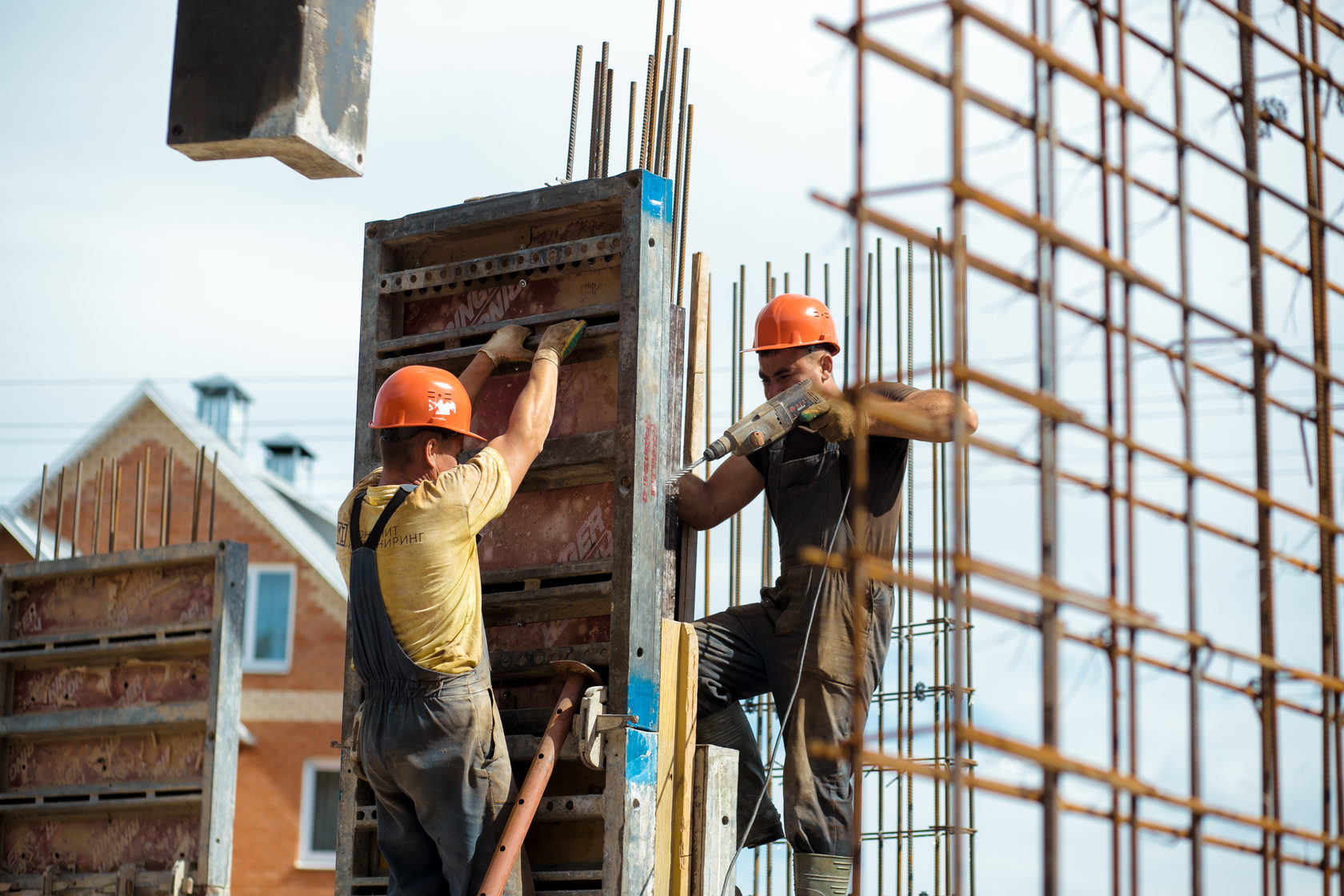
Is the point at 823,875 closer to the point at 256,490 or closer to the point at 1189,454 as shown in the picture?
the point at 1189,454

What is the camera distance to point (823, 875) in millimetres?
5727

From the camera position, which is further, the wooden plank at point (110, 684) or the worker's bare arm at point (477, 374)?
the wooden plank at point (110, 684)

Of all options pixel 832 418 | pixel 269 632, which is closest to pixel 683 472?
pixel 832 418

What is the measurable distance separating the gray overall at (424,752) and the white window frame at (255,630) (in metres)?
19.4

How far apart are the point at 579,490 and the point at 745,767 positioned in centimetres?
130

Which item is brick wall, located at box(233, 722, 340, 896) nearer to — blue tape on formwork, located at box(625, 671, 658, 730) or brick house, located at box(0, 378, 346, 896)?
brick house, located at box(0, 378, 346, 896)

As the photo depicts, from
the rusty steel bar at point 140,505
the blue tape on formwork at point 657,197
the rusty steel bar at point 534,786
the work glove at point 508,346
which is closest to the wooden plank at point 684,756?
the rusty steel bar at point 534,786

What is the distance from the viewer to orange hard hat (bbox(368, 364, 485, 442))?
5.63 m

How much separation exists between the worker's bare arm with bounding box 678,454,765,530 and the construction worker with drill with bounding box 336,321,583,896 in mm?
850

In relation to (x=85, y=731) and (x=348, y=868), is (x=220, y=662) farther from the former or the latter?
(x=348, y=868)

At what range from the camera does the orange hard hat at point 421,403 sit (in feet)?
18.5

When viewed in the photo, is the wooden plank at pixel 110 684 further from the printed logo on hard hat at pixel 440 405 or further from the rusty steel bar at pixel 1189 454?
the rusty steel bar at pixel 1189 454

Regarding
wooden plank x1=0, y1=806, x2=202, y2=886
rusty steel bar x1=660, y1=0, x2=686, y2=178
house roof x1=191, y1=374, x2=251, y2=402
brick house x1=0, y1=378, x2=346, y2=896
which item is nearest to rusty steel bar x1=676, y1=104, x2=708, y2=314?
rusty steel bar x1=660, y1=0, x2=686, y2=178

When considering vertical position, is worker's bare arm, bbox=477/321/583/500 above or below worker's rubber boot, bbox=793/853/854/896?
above
